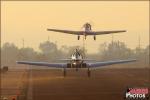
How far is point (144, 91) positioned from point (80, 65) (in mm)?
32067

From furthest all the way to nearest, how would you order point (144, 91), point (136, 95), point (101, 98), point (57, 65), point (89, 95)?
point (57, 65)
point (89, 95)
point (101, 98)
point (144, 91)
point (136, 95)

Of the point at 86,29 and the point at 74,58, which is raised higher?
the point at 86,29

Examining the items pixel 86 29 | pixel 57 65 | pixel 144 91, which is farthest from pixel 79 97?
pixel 86 29

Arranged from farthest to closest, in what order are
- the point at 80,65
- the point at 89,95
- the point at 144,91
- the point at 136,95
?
the point at 80,65, the point at 89,95, the point at 144,91, the point at 136,95

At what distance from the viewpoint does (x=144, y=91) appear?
37.6m

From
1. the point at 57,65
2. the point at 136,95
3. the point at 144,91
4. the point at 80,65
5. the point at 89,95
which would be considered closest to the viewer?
the point at 136,95

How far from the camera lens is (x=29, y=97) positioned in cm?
4409

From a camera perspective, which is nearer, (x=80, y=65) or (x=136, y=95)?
(x=136, y=95)

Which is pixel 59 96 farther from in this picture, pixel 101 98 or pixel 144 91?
pixel 144 91

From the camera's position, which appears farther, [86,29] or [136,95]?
[86,29]

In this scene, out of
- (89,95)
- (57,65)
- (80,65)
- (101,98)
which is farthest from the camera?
(57,65)

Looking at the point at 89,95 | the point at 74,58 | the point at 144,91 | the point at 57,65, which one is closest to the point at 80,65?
the point at 74,58

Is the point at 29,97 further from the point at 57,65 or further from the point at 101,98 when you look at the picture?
the point at 57,65

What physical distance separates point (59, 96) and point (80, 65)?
78.1 feet
